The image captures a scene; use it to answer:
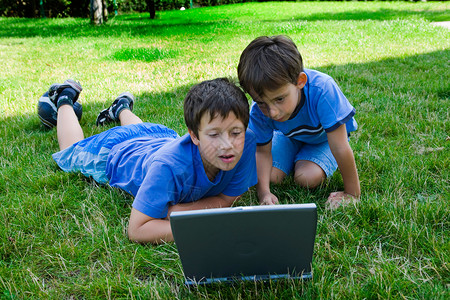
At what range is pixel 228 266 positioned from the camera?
1.72 meters

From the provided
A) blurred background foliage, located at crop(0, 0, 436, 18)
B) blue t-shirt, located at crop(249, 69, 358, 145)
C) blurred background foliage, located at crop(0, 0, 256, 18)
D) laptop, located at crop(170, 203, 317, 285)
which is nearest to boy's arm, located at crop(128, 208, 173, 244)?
laptop, located at crop(170, 203, 317, 285)

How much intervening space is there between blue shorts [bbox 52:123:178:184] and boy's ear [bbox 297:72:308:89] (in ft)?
4.51

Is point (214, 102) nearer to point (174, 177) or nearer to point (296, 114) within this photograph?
point (174, 177)

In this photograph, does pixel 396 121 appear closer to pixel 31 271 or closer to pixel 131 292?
pixel 131 292

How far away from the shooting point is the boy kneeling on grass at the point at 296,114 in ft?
7.33

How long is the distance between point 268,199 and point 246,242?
0.96 metres

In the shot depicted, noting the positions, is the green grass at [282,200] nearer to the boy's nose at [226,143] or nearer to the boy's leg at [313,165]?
the boy's leg at [313,165]

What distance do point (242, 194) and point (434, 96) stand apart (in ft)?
9.62

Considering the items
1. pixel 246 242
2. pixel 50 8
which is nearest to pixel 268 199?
pixel 246 242

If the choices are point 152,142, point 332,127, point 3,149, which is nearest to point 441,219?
point 332,127

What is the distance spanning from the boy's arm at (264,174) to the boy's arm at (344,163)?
377mm

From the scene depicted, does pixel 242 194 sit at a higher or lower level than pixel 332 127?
lower

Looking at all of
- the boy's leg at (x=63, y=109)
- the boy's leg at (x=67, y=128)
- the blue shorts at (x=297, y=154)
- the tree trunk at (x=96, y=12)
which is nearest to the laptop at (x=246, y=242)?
the blue shorts at (x=297, y=154)

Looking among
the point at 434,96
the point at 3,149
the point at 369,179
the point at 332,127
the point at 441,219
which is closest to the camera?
the point at 441,219
